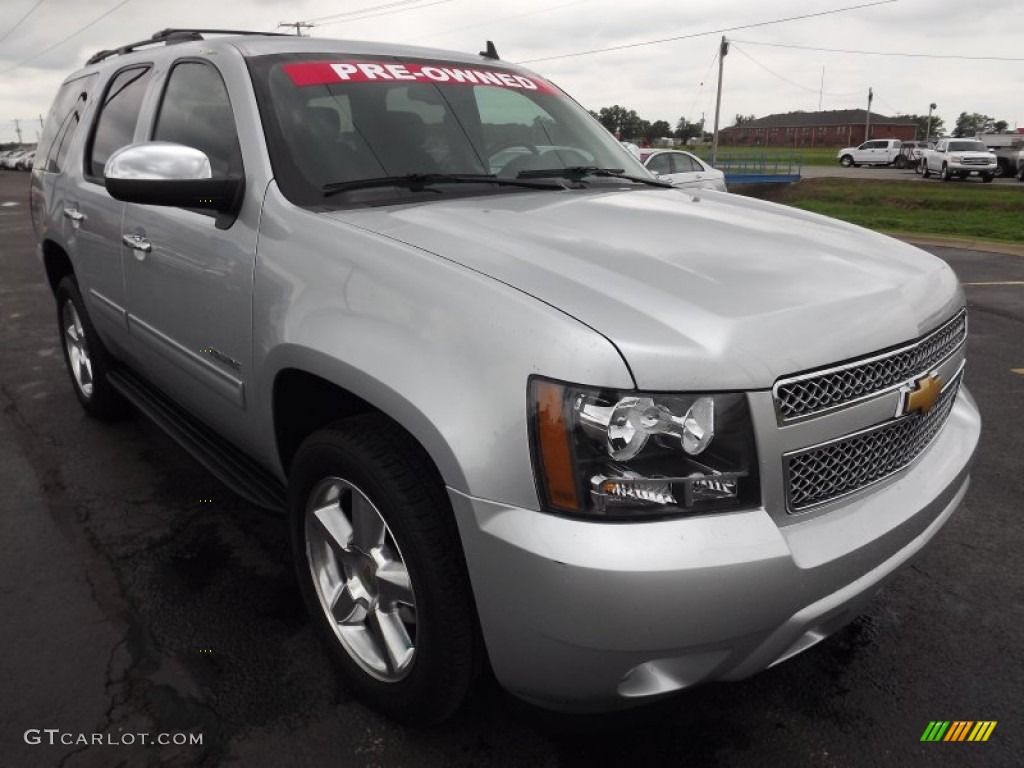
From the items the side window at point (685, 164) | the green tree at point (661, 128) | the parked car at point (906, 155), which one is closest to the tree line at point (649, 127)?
the green tree at point (661, 128)

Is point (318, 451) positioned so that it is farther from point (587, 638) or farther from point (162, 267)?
point (162, 267)

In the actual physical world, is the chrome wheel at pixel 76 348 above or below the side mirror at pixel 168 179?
below

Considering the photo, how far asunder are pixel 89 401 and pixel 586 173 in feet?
10.3

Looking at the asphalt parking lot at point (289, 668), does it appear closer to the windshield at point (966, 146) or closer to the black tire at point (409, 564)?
the black tire at point (409, 564)

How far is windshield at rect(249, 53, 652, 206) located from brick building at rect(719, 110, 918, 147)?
336ft

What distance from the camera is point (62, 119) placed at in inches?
180

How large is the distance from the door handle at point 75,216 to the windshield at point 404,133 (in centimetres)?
164

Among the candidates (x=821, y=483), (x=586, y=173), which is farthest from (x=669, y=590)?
(x=586, y=173)

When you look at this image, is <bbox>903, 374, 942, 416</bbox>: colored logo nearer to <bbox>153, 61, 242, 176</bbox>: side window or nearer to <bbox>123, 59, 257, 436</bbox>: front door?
<bbox>123, 59, 257, 436</bbox>: front door

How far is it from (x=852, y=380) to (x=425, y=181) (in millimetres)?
1504

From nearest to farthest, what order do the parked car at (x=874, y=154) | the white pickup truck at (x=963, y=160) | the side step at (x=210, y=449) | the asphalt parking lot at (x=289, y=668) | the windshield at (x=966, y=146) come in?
the asphalt parking lot at (x=289, y=668), the side step at (x=210, y=449), the white pickup truck at (x=963, y=160), the windshield at (x=966, y=146), the parked car at (x=874, y=154)

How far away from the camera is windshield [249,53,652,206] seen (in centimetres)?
254

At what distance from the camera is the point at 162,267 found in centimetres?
297

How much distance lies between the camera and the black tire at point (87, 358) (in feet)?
13.7
